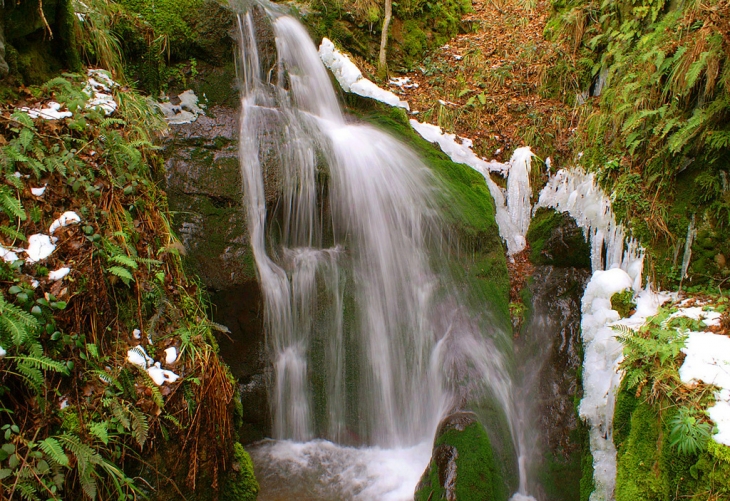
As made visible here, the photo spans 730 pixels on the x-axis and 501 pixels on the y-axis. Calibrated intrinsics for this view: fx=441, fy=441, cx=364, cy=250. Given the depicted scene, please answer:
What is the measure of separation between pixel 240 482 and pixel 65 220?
246 centimetres

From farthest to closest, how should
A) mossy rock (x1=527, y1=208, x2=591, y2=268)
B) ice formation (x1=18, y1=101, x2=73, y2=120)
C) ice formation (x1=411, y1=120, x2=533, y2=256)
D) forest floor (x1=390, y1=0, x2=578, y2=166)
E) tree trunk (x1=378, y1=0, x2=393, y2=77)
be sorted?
tree trunk (x1=378, y1=0, x2=393, y2=77) < forest floor (x1=390, y1=0, x2=578, y2=166) < ice formation (x1=411, y1=120, x2=533, y2=256) < mossy rock (x1=527, y1=208, x2=591, y2=268) < ice formation (x1=18, y1=101, x2=73, y2=120)

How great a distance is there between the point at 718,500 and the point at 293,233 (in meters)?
Result: 4.61

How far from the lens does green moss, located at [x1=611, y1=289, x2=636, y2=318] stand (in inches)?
183

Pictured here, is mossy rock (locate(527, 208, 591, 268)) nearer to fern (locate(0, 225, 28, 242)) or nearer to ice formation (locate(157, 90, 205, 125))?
ice formation (locate(157, 90, 205, 125))

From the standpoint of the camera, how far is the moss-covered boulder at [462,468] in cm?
409

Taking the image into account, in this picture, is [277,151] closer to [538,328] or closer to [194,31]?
[194,31]

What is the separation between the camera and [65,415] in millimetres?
2693

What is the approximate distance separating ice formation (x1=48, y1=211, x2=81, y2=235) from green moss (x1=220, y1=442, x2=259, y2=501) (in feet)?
7.10

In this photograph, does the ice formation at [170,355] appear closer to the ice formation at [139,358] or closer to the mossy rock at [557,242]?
the ice formation at [139,358]

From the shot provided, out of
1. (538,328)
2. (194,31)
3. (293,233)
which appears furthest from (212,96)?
(538,328)

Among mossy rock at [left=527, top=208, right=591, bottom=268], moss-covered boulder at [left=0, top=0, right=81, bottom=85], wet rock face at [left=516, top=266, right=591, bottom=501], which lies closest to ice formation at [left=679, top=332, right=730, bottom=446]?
wet rock face at [left=516, top=266, right=591, bottom=501]

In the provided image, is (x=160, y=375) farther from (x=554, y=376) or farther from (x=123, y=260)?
(x=554, y=376)

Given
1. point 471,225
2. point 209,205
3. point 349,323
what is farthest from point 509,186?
point 209,205

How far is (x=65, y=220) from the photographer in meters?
3.25
